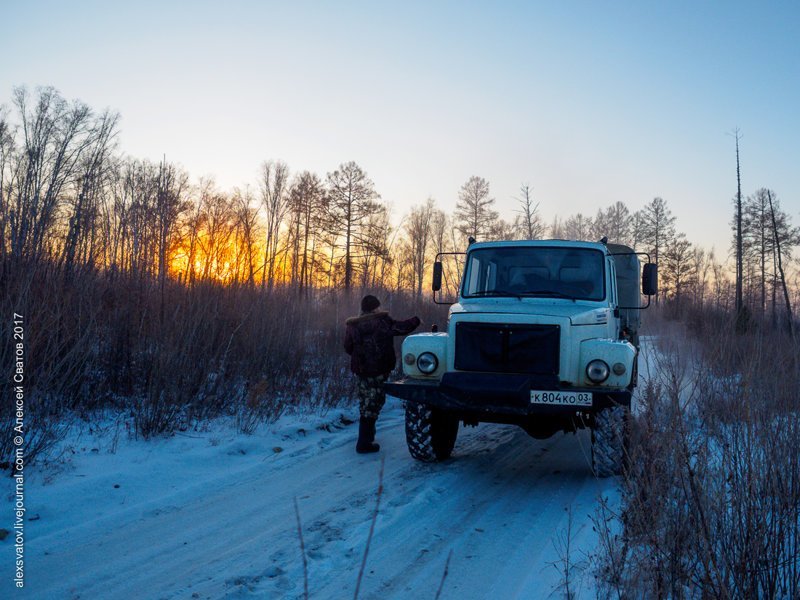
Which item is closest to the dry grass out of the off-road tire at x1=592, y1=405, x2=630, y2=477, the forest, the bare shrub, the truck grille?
the forest

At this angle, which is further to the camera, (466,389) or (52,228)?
(52,228)

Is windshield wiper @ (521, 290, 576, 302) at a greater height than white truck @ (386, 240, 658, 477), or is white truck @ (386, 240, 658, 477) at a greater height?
windshield wiper @ (521, 290, 576, 302)

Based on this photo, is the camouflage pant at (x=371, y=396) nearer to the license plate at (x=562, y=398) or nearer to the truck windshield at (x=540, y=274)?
the truck windshield at (x=540, y=274)

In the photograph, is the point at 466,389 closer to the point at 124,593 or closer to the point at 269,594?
the point at 269,594

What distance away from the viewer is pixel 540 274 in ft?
23.0

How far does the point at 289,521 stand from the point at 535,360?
9.01ft

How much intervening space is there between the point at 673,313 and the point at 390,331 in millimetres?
8752

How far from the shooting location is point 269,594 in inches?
134

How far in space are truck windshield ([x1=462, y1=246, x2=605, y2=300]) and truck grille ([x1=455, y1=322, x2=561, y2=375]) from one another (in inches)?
36.3

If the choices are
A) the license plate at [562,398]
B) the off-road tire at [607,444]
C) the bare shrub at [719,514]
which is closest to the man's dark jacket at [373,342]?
the license plate at [562,398]

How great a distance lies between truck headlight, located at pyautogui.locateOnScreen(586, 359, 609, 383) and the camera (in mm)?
5594

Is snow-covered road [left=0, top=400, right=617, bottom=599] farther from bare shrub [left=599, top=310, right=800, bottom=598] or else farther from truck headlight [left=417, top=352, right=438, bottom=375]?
truck headlight [left=417, top=352, right=438, bottom=375]

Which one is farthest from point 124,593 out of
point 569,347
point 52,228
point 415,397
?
point 52,228

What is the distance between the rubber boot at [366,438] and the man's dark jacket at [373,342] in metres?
0.57
